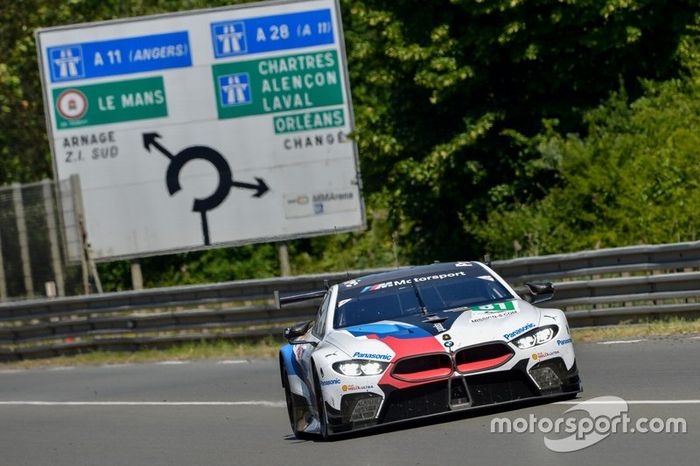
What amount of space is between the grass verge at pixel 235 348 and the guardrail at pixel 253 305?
0.44 ft

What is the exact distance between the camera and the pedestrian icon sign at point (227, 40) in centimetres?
2919

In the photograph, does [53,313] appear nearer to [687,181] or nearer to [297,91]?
[297,91]

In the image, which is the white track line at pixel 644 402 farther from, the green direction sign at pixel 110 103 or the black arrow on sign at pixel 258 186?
the green direction sign at pixel 110 103

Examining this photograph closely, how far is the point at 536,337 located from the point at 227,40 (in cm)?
2012

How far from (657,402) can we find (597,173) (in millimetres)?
12113

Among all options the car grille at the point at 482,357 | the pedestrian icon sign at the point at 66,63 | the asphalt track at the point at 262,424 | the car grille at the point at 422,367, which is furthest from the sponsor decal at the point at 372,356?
the pedestrian icon sign at the point at 66,63

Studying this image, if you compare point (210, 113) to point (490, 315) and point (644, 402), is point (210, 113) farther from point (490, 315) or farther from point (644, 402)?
point (644, 402)

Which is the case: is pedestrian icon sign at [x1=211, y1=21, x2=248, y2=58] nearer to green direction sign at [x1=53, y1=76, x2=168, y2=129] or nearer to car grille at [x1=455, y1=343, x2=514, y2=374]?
green direction sign at [x1=53, y1=76, x2=168, y2=129]

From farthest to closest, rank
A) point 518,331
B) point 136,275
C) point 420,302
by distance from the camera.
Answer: point 136,275
point 420,302
point 518,331

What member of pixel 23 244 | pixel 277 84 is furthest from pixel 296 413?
pixel 23 244

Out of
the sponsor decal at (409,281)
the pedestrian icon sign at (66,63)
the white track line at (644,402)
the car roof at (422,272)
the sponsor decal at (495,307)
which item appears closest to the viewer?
the white track line at (644,402)

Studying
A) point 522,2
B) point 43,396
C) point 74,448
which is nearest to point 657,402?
point 74,448

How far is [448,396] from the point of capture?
980cm
